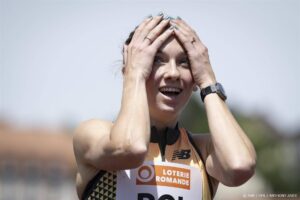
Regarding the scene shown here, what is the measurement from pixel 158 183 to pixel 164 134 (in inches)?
15.2

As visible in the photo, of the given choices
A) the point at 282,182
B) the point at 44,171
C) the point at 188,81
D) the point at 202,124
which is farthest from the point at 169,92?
the point at 44,171

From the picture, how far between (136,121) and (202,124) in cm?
5525

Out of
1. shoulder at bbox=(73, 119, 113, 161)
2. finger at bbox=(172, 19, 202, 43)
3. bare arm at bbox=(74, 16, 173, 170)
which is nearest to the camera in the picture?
bare arm at bbox=(74, 16, 173, 170)

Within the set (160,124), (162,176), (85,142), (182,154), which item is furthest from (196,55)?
(85,142)

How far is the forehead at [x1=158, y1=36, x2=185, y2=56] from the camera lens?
514cm

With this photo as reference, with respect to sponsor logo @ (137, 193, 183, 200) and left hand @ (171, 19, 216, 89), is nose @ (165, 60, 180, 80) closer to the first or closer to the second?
left hand @ (171, 19, 216, 89)

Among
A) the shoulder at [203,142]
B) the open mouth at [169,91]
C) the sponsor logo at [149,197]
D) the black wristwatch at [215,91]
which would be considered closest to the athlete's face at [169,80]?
the open mouth at [169,91]

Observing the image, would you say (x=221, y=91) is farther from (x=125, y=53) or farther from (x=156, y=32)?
(x=125, y=53)

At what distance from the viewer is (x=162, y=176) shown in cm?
508

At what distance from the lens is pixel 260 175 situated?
5438 centimetres

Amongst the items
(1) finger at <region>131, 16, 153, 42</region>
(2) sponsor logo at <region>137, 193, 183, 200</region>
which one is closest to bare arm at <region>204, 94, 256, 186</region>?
(2) sponsor logo at <region>137, 193, 183, 200</region>

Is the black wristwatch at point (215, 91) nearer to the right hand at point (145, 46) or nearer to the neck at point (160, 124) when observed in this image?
the neck at point (160, 124)

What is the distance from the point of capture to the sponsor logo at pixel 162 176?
5.07m

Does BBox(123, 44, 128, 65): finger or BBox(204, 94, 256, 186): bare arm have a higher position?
BBox(123, 44, 128, 65): finger
